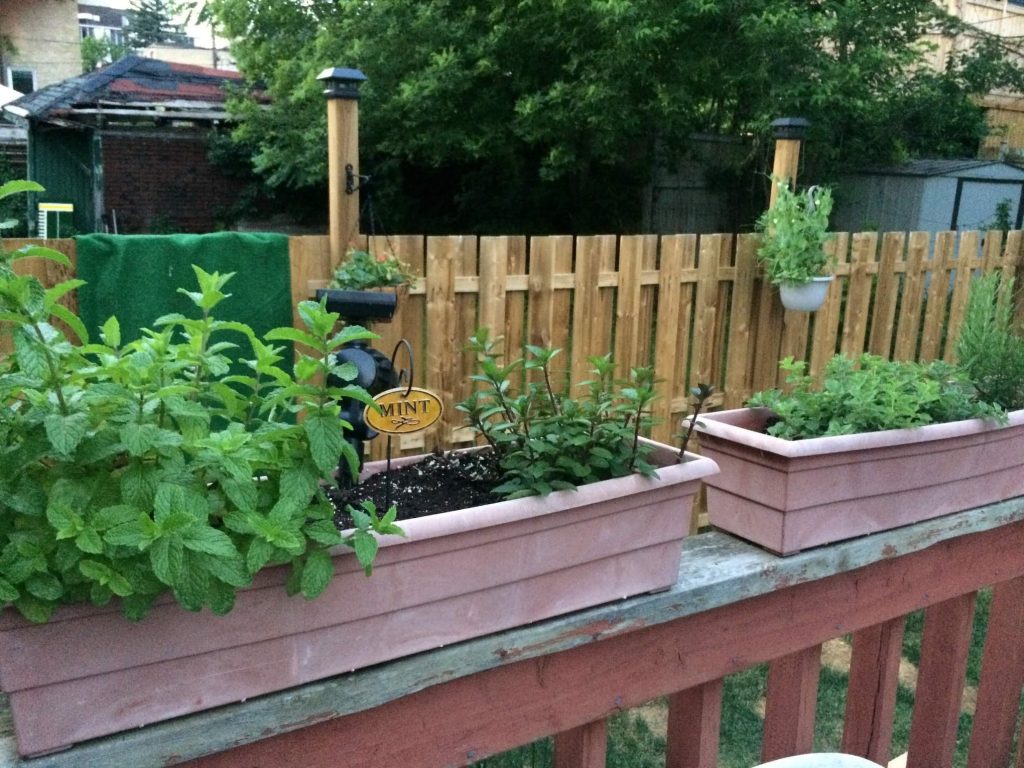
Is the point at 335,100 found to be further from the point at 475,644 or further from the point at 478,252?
the point at 475,644

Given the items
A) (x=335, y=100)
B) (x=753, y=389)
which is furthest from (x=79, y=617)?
(x=753, y=389)

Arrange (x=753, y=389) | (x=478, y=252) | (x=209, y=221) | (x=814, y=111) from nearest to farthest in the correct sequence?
1. (x=478, y=252)
2. (x=753, y=389)
3. (x=814, y=111)
4. (x=209, y=221)

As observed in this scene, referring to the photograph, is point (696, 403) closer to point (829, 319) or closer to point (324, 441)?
point (324, 441)

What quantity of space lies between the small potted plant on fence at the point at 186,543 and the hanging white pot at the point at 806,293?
3394mm

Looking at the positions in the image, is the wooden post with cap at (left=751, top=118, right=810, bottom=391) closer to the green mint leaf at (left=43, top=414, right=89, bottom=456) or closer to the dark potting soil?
the dark potting soil

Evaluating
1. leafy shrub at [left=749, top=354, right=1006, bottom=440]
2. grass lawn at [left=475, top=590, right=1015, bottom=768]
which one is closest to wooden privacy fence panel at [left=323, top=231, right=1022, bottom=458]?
grass lawn at [left=475, top=590, right=1015, bottom=768]

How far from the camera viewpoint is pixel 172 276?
2.97 meters

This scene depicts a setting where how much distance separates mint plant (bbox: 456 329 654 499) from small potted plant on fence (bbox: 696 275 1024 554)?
220mm

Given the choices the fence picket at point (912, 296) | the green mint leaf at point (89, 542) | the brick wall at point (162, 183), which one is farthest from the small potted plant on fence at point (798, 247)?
the brick wall at point (162, 183)

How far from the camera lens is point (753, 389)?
4.53m

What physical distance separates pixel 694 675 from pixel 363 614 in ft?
1.81

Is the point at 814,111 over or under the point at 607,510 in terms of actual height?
over

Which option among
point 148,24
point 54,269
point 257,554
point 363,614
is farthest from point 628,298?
point 148,24

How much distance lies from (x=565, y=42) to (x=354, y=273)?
7.39m
